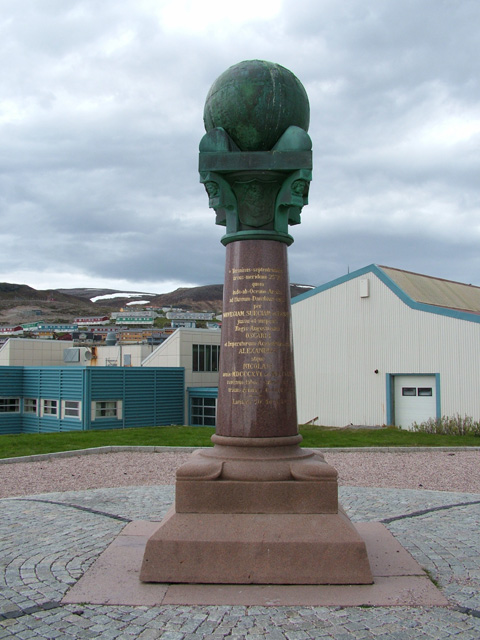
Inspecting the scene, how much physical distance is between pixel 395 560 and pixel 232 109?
15.4 ft

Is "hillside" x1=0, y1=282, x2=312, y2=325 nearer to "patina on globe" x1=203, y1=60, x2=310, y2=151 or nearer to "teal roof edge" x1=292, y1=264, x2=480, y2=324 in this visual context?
"teal roof edge" x1=292, y1=264, x2=480, y2=324

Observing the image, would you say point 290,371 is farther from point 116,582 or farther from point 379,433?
point 379,433

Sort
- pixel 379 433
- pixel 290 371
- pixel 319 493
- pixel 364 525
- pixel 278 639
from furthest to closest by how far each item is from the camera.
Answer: pixel 379 433 → pixel 364 525 → pixel 290 371 → pixel 319 493 → pixel 278 639

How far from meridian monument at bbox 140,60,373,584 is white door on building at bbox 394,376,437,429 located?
633 inches

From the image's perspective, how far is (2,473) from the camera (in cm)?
1158


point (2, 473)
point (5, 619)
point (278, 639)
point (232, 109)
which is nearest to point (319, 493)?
point (278, 639)

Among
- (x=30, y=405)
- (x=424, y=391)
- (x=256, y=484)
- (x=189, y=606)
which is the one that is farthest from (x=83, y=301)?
(x=189, y=606)

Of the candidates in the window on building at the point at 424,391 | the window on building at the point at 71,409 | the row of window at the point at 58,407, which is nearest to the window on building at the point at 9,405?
the row of window at the point at 58,407

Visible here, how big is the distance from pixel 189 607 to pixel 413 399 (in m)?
18.2

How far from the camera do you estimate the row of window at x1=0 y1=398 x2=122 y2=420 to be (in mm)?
29016

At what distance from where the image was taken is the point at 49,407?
31312mm

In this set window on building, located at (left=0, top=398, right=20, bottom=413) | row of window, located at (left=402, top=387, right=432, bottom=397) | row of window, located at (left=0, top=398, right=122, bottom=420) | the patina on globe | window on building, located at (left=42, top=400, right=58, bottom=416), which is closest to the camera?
the patina on globe

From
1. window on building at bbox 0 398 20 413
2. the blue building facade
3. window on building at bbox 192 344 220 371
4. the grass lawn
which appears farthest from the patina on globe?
window on building at bbox 0 398 20 413

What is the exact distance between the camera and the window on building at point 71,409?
29.2 meters
